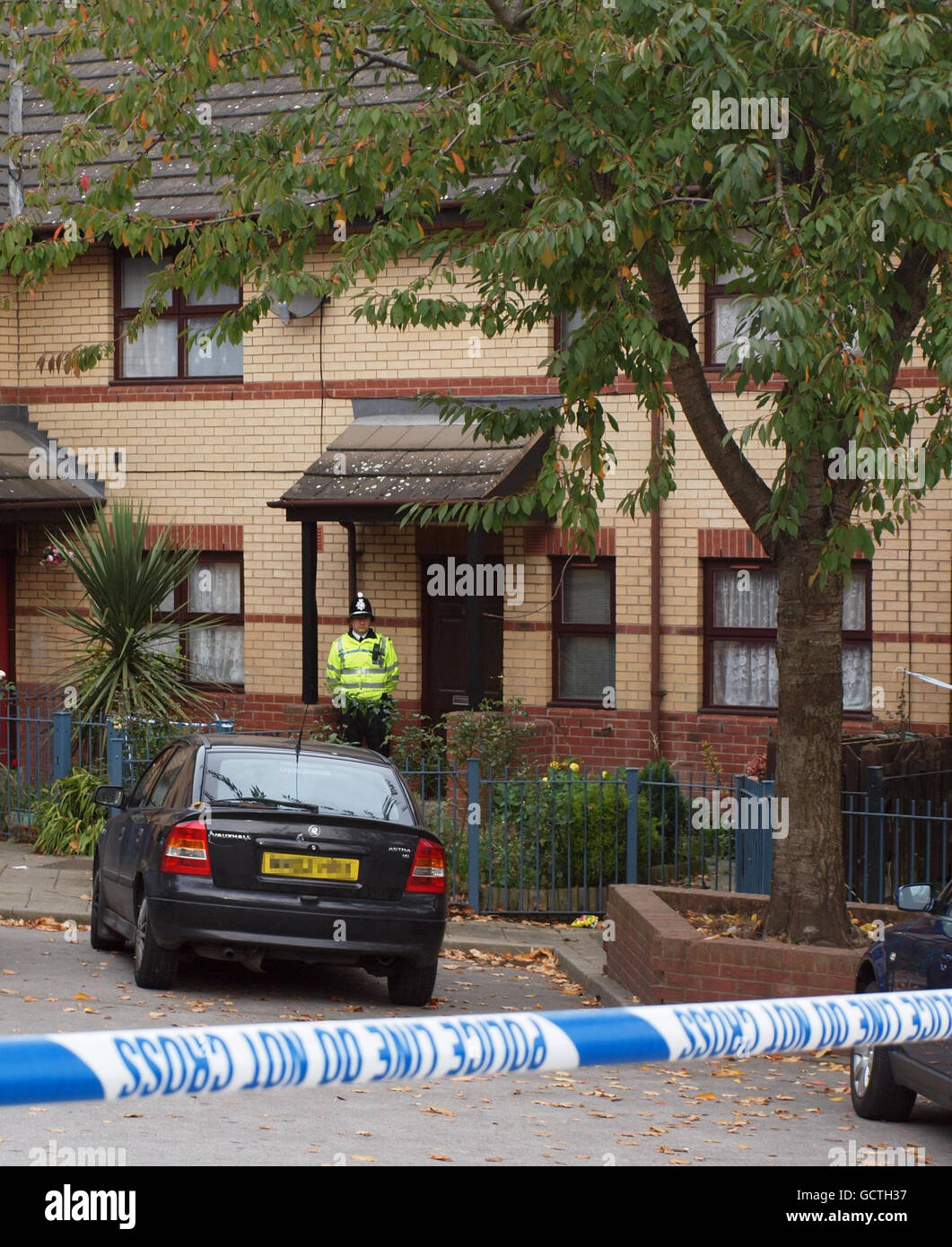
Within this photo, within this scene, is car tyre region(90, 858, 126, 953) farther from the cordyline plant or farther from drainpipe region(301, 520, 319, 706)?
drainpipe region(301, 520, 319, 706)

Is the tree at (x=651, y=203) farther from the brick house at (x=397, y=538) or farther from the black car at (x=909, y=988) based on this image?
the brick house at (x=397, y=538)

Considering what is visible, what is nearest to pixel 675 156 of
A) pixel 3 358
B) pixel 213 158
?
→ pixel 213 158

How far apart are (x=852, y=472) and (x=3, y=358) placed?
12997 millimetres

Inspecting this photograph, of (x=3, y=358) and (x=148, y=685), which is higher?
(x=3, y=358)

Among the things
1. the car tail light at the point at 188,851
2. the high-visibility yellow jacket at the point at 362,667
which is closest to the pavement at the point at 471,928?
the car tail light at the point at 188,851

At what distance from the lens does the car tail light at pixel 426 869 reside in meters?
Answer: 9.48

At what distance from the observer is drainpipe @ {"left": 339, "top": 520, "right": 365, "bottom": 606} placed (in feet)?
59.4

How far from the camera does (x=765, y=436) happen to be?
837cm

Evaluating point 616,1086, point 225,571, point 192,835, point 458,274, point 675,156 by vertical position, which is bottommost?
point 616,1086

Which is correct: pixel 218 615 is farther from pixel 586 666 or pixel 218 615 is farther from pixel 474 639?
pixel 586 666

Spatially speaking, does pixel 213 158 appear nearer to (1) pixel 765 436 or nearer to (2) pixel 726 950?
(1) pixel 765 436

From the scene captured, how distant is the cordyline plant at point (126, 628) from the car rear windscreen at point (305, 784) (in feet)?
18.3
